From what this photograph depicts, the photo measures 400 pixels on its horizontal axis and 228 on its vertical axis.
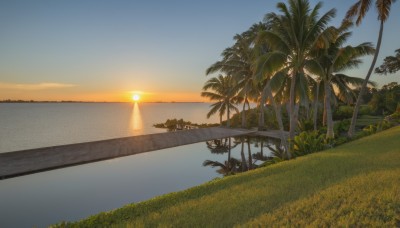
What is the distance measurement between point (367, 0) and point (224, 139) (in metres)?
17.5

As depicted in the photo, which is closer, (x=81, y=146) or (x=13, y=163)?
(x=13, y=163)

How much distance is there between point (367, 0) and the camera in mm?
18594

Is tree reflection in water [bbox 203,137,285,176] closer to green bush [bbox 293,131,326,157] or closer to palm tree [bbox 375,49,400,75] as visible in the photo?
green bush [bbox 293,131,326,157]

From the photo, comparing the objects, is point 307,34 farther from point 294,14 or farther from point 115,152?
point 115,152

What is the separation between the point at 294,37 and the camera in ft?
48.1

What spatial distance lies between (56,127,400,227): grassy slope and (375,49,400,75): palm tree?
1485 inches

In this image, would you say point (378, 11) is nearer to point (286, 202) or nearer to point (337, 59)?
point (337, 59)

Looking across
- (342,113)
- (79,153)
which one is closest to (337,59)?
(79,153)

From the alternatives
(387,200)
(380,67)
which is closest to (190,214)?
(387,200)

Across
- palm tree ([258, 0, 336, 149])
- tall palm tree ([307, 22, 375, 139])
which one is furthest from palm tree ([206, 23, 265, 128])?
→ tall palm tree ([307, 22, 375, 139])

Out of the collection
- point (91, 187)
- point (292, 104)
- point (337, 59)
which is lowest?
point (91, 187)

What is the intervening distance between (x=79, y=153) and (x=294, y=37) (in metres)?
16.1

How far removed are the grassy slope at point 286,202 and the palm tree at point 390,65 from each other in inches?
1485

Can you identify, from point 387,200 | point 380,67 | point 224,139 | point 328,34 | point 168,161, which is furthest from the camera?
point 380,67
